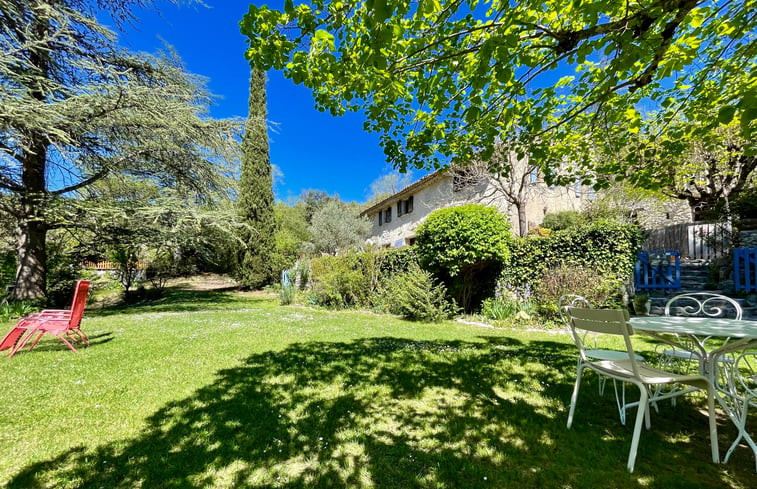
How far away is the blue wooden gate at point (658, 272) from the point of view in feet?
27.3

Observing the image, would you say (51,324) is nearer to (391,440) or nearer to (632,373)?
(391,440)

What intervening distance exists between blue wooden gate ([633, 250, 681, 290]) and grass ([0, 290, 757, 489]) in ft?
16.6

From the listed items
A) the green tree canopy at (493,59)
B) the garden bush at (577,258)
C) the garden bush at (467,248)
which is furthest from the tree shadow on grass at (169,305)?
the green tree canopy at (493,59)

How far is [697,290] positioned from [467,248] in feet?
19.4

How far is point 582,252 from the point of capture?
8.51 m

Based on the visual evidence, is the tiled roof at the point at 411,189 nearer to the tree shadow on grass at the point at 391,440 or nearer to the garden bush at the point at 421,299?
the garden bush at the point at 421,299

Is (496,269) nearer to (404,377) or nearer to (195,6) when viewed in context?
(404,377)

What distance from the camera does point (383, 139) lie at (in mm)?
4867

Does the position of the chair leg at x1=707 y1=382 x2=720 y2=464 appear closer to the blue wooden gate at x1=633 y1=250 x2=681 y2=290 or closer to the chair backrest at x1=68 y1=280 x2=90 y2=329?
the blue wooden gate at x1=633 y1=250 x2=681 y2=290

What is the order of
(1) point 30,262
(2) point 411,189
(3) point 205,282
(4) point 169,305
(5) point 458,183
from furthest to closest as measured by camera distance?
(3) point 205,282
(2) point 411,189
(5) point 458,183
(4) point 169,305
(1) point 30,262

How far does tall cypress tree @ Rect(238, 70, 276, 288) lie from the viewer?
19.5 m

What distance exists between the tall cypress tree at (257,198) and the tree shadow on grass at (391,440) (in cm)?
1616

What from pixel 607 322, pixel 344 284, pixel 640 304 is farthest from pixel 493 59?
pixel 344 284

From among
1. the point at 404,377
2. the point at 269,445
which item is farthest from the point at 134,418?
the point at 404,377
